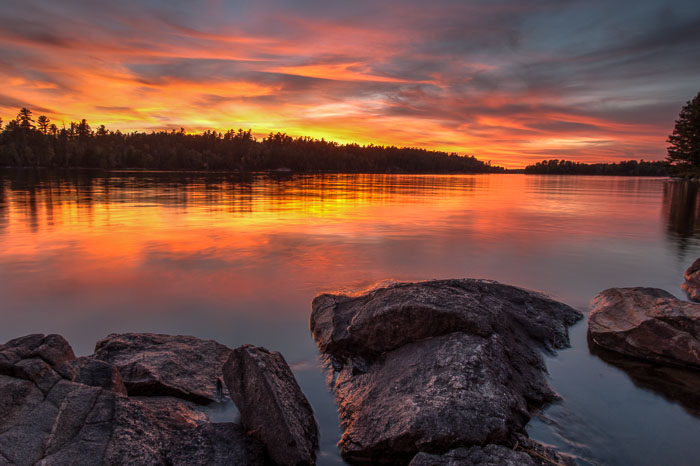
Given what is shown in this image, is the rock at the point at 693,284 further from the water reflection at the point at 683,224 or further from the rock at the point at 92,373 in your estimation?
the rock at the point at 92,373

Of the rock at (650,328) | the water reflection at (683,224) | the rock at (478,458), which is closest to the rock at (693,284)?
the rock at (650,328)

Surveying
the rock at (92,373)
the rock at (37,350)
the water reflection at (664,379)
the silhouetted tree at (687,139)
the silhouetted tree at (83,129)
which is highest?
the silhouetted tree at (83,129)

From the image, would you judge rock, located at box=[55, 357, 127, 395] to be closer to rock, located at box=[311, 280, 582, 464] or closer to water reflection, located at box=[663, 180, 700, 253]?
rock, located at box=[311, 280, 582, 464]

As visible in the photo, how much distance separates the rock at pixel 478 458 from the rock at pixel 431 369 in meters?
0.25

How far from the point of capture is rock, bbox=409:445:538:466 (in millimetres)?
3412

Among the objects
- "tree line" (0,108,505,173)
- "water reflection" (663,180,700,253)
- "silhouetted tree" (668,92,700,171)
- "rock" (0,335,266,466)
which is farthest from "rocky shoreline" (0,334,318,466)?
"tree line" (0,108,505,173)

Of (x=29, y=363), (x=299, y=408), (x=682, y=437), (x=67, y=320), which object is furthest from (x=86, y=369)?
(x=682, y=437)

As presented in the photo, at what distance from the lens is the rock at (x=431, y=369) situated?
4031 mm

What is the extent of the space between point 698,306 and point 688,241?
16386 mm

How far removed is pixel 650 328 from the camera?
248 inches

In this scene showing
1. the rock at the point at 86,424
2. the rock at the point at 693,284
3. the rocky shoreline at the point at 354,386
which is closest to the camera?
the rock at the point at 86,424

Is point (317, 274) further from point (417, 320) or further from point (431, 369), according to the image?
point (431, 369)

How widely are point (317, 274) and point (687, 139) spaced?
9721 centimetres

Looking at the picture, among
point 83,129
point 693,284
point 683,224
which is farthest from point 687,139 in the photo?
point 83,129
